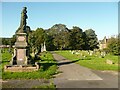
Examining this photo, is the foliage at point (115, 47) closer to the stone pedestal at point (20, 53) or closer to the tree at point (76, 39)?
the stone pedestal at point (20, 53)

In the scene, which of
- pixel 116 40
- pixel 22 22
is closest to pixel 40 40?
pixel 116 40

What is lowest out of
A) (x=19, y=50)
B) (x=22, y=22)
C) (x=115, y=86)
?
(x=115, y=86)

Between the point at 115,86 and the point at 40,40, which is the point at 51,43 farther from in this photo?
the point at 115,86

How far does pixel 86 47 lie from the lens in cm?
9906

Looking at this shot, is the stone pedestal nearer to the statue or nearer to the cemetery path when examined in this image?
the statue

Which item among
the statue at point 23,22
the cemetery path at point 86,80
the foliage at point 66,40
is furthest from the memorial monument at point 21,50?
the foliage at point 66,40

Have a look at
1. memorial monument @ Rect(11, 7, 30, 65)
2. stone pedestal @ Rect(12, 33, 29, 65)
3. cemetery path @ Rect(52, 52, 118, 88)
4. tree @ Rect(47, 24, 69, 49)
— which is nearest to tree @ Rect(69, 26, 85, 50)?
tree @ Rect(47, 24, 69, 49)

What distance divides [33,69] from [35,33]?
233ft

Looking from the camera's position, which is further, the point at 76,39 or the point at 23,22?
the point at 76,39

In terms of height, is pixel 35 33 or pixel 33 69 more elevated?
pixel 35 33

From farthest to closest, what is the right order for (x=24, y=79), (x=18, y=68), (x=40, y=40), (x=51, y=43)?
(x=51, y=43), (x=40, y=40), (x=18, y=68), (x=24, y=79)

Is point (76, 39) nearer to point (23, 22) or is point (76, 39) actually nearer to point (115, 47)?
point (115, 47)

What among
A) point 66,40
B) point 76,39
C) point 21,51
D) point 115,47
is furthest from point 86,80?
point 76,39

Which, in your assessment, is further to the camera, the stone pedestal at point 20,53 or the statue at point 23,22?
the statue at point 23,22
